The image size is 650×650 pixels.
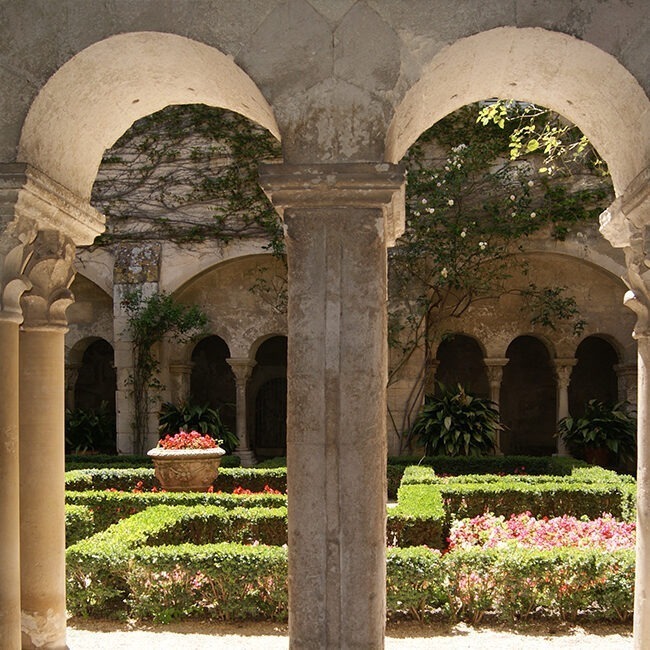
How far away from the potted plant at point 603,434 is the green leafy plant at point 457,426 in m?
1.27

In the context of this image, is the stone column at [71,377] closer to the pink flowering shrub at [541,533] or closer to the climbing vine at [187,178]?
the climbing vine at [187,178]

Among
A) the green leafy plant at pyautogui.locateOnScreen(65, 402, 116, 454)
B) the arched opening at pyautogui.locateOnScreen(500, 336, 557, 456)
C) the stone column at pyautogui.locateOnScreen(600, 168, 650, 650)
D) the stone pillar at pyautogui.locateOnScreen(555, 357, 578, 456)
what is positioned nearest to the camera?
the stone column at pyautogui.locateOnScreen(600, 168, 650, 650)

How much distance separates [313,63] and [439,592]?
3.66 meters

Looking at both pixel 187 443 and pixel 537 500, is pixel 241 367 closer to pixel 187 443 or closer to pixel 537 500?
pixel 187 443

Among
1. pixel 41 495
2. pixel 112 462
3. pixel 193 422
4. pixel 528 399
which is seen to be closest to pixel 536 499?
pixel 41 495

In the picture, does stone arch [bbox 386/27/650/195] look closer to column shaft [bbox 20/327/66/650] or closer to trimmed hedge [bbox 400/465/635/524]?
column shaft [bbox 20/327/66/650]

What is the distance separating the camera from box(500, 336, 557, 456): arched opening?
15.8 m

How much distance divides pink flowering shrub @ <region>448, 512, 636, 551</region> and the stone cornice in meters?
3.77

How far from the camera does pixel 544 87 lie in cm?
345

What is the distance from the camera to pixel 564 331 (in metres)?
13.1

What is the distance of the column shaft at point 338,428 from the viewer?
2.92 meters

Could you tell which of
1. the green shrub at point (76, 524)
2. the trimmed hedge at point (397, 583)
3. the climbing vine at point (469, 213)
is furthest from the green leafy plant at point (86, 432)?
the trimmed hedge at point (397, 583)

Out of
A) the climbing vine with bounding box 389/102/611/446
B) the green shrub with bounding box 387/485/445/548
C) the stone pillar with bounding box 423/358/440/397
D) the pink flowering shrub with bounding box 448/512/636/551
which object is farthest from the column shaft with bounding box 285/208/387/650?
the stone pillar with bounding box 423/358/440/397

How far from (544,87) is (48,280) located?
233 cm
